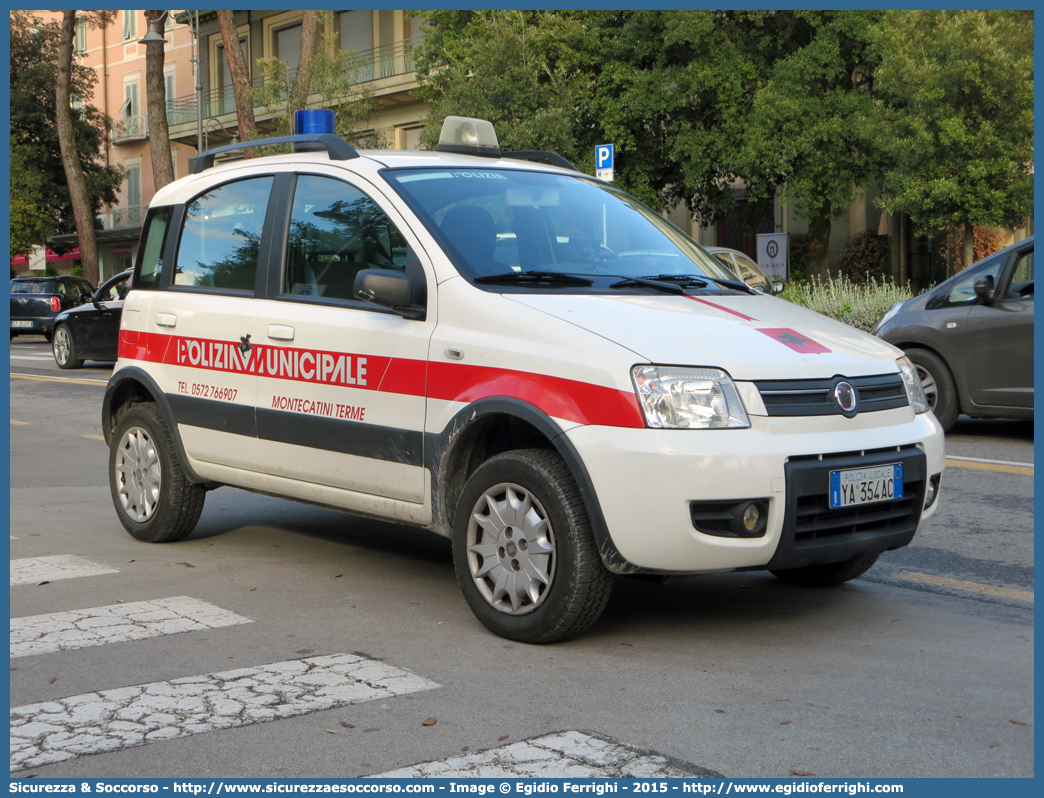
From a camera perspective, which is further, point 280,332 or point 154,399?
point 154,399

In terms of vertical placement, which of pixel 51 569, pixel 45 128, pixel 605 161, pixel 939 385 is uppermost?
pixel 45 128

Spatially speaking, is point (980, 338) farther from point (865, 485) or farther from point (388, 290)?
point (388, 290)

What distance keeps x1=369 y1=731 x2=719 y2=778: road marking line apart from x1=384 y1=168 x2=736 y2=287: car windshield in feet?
6.76

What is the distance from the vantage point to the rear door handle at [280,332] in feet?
18.4

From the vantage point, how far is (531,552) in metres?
4.57

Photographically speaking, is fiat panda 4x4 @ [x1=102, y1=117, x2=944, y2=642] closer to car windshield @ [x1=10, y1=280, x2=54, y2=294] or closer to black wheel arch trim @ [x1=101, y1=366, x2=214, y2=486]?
black wheel arch trim @ [x1=101, y1=366, x2=214, y2=486]

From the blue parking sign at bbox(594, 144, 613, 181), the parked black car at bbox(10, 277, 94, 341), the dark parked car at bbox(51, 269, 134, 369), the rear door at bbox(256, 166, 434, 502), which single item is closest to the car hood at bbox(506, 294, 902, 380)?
the rear door at bbox(256, 166, 434, 502)

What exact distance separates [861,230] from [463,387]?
29212mm

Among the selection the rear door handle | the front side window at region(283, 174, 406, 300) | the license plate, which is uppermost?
the front side window at region(283, 174, 406, 300)

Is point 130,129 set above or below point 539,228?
above

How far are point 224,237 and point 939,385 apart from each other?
677cm

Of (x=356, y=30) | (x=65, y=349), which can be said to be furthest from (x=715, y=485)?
(x=356, y=30)

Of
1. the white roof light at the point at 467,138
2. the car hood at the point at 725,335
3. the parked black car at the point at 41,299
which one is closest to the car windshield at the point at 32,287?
the parked black car at the point at 41,299

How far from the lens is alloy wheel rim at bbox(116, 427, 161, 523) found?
21.4 feet
